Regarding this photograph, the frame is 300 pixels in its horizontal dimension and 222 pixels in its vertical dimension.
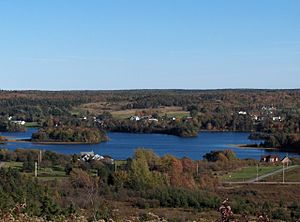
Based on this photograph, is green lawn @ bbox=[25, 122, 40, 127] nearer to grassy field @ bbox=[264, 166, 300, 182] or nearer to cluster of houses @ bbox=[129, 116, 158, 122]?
cluster of houses @ bbox=[129, 116, 158, 122]

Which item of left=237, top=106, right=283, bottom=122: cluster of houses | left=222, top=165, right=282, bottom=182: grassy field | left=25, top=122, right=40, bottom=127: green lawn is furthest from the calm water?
left=237, top=106, right=283, bottom=122: cluster of houses

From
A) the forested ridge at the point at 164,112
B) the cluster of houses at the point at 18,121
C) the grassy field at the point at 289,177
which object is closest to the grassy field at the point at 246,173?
the grassy field at the point at 289,177

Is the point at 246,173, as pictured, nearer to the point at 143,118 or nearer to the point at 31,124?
the point at 143,118

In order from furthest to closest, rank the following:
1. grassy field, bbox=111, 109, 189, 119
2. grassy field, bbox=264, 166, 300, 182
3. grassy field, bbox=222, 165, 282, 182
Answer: grassy field, bbox=111, 109, 189, 119 < grassy field, bbox=222, 165, 282, 182 < grassy field, bbox=264, 166, 300, 182

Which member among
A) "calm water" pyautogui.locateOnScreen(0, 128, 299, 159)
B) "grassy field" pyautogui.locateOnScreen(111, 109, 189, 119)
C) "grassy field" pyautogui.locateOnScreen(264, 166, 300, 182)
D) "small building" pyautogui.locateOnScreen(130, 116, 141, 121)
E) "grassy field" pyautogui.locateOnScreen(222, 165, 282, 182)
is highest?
"grassy field" pyautogui.locateOnScreen(111, 109, 189, 119)

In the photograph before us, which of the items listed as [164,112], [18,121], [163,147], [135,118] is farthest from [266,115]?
[163,147]

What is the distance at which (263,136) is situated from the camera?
36500mm

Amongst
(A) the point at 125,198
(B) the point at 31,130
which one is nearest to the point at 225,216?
(A) the point at 125,198

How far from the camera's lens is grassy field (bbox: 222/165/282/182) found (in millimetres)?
17077

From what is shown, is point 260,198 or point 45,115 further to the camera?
point 45,115

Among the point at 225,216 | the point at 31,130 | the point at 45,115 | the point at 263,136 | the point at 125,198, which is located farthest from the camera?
the point at 45,115

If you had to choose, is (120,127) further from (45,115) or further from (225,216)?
(225,216)

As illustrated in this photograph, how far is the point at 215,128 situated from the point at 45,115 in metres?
12.7

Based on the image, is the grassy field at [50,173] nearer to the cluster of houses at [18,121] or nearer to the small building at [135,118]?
the cluster of houses at [18,121]
